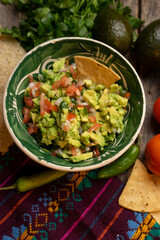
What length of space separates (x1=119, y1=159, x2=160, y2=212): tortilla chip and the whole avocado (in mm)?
1102

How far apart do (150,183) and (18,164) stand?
127 cm

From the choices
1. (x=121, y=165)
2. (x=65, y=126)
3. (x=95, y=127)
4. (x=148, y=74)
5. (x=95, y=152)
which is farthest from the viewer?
(x=148, y=74)

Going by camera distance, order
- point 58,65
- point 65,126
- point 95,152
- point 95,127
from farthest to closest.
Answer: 1. point 58,65
2. point 95,152
3. point 95,127
4. point 65,126

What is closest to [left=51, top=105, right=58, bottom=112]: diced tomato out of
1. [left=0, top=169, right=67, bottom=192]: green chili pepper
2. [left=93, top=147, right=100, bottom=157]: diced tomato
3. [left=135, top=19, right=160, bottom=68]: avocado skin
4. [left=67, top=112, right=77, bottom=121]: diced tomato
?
[left=67, top=112, right=77, bottom=121]: diced tomato

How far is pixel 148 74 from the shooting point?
2.48 metres

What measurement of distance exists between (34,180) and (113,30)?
1.49 meters

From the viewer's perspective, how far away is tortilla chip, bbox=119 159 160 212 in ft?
7.56

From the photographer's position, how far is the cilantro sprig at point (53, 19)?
221 centimetres

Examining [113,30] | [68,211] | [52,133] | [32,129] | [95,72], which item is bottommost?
[68,211]

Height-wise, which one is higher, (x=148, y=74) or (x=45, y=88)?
(x=148, y=74)

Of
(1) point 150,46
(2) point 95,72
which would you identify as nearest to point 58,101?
(2) point 95,72

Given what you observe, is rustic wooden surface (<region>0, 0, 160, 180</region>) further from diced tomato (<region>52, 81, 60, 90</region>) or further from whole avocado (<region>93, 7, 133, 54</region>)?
diced tomato (<region>52, 81, 60, 90</region>)

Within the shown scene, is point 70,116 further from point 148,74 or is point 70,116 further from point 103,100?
point 148,74

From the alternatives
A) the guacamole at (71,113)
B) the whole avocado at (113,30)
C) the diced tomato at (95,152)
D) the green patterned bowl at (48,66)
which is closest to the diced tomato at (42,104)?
the guacamole at (71,113)
